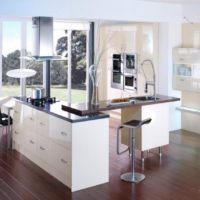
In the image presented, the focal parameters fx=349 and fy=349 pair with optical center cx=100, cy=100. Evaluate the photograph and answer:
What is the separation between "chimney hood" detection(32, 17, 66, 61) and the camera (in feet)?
16.7

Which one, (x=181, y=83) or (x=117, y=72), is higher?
(x=117, y=72)

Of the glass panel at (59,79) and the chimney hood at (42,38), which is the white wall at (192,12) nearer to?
the chimney hood at (42,38)

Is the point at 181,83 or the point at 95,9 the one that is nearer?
the point at 95,9

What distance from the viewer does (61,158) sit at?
14.4 feet

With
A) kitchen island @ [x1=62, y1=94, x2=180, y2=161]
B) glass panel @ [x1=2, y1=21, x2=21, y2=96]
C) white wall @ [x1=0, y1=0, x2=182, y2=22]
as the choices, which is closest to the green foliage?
glass panel @ [x1=2, y1=21, x2=21, y2=96]

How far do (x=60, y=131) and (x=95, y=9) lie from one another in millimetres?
2307

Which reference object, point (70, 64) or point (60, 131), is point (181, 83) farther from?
point (60, 131)

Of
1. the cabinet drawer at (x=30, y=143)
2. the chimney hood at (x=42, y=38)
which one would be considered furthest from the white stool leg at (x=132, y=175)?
the chimney hood at (x=42, y=38)

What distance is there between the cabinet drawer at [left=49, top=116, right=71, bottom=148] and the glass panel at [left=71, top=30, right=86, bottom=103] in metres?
4.45

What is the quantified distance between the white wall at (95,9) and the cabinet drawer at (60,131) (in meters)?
1.63

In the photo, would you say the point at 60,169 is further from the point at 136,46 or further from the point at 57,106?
the point at 136,46

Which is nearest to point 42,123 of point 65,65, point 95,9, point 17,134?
point 17,134

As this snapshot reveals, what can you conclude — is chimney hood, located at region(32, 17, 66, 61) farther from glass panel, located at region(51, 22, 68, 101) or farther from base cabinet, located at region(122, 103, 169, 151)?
glass panel, located at region(51, 22, 68, 101)

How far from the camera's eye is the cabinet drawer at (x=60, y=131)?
4.23 m
